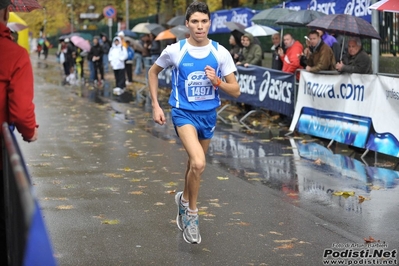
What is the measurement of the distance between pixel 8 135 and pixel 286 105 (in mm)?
11850

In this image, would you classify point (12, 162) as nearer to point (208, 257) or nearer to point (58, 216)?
point (208, 257)

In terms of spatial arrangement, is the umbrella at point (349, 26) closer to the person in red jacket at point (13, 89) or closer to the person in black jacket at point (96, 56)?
the person in red jacket at point (13, 89)

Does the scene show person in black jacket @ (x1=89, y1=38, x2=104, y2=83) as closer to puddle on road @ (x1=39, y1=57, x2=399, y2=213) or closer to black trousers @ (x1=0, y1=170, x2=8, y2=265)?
puddle on road @ (x1=39, y1=57, x2=399, y2=213)

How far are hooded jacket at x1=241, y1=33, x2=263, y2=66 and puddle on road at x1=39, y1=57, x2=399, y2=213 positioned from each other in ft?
7.56

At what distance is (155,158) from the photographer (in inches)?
473

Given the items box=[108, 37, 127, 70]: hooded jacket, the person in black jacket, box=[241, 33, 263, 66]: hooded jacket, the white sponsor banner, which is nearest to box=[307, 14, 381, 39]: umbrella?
the white sponsor banner

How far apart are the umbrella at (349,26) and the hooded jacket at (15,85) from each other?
359 inches

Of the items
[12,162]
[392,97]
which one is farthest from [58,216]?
[392,97]

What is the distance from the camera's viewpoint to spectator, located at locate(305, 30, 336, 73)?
14.7m

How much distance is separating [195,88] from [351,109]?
21.5 feet

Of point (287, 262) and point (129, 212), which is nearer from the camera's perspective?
point (287, 262)

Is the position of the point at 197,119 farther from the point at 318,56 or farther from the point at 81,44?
the point at 81,44

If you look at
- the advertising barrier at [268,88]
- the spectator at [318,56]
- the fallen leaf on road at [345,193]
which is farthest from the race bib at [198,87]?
the advertising barrier at [268,88]

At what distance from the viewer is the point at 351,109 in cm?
1312
